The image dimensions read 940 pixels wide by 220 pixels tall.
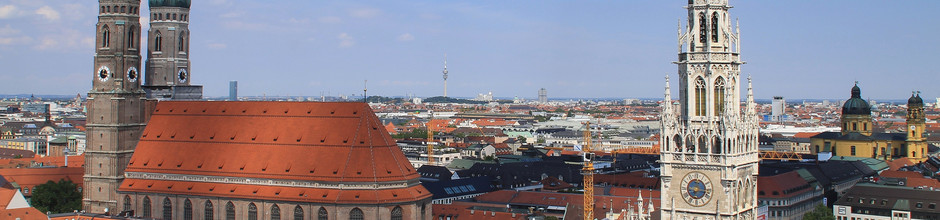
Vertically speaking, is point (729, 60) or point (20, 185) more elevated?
point (729, 60)

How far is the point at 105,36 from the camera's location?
265 ft

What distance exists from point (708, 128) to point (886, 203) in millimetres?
57306

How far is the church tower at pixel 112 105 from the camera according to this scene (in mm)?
79812

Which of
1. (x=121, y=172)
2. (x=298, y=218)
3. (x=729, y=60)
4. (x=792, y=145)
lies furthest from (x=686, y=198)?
(x=792, y=145)

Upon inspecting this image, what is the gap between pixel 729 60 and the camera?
126 ft

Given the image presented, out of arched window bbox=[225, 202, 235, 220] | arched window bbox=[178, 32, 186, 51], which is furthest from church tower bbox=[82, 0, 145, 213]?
arched window bbox=[225, 202, 235, 220]

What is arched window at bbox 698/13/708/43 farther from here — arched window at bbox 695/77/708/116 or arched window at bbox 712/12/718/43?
arched window at bbox 695/77/708/116

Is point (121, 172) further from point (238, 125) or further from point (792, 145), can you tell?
point (792, 145)

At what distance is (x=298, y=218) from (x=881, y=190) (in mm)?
50258

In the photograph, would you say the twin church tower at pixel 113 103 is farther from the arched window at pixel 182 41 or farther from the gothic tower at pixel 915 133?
the gothic tower at pixel 915 133

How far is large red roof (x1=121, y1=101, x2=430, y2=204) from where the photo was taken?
69.4 meters

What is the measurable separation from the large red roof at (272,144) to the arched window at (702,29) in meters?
33.2

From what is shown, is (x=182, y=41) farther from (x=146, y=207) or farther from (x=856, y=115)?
(x=856, y=115)

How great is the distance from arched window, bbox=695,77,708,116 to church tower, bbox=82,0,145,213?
174ft
